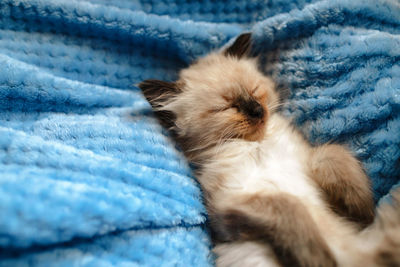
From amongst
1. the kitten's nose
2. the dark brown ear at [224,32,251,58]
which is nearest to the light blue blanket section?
the dark brown ear at [224,32,251,58]

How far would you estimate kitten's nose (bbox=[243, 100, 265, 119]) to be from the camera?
3.97ft

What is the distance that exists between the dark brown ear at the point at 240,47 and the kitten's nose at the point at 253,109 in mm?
297

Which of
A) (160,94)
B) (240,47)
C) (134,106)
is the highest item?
(240,47)

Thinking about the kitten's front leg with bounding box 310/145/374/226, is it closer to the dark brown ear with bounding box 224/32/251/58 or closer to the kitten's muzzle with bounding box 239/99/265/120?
the kitten's muzzle with bounding box 239/99/265/120

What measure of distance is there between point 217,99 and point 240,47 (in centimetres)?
28

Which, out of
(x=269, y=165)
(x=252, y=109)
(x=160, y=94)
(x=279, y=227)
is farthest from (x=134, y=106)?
(x=279, y=227)

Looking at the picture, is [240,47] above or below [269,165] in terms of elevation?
above

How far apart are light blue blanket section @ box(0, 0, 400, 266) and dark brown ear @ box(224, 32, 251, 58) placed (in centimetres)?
6

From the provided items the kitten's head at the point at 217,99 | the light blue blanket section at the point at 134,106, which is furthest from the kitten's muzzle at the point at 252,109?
the light blue blanket section at the point at 134,106

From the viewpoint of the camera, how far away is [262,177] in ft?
3.61

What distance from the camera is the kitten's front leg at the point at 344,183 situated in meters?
1.01

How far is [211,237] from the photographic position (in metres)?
1.10

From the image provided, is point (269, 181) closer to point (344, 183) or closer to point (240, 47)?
point (344, 183)

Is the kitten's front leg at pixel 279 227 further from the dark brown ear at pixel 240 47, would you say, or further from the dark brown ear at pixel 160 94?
the dark brown ear at pixel 240 47
